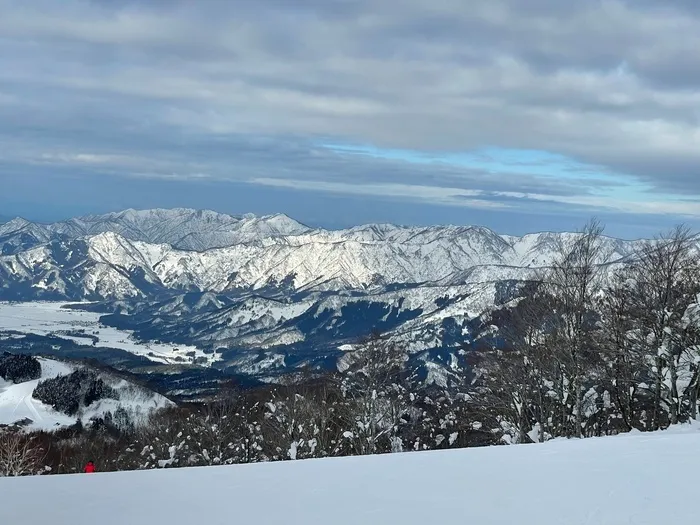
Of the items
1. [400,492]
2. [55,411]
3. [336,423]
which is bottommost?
[55,411]

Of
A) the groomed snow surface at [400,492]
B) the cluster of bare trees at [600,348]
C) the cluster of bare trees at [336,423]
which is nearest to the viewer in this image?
the groomed snow surface at [400,492]

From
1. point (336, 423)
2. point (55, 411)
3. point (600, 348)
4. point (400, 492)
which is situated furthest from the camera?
point (55, 411)

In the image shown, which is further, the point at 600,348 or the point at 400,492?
the point at 600,348

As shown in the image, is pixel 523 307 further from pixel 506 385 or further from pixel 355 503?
pixel 355 503

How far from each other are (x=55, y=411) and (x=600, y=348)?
116 m

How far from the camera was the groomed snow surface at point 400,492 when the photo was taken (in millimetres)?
7508

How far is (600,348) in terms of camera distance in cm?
1948

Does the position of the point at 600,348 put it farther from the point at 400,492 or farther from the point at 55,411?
the point at 55,411

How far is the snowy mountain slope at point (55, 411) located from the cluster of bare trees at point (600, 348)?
101 m

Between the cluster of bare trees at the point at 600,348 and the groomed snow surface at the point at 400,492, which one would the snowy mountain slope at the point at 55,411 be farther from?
the groomed snow surface at the point at 400,492

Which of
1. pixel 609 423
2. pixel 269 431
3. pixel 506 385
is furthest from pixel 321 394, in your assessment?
pixel 609 423

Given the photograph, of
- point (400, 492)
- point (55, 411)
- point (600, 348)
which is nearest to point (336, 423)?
point (600, 348)

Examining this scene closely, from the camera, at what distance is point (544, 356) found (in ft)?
68.5

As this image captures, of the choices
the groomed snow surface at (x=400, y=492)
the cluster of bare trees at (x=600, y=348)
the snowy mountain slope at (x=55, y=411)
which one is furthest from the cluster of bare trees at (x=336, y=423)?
the snowy mountain slope at (x=55, y=411)
